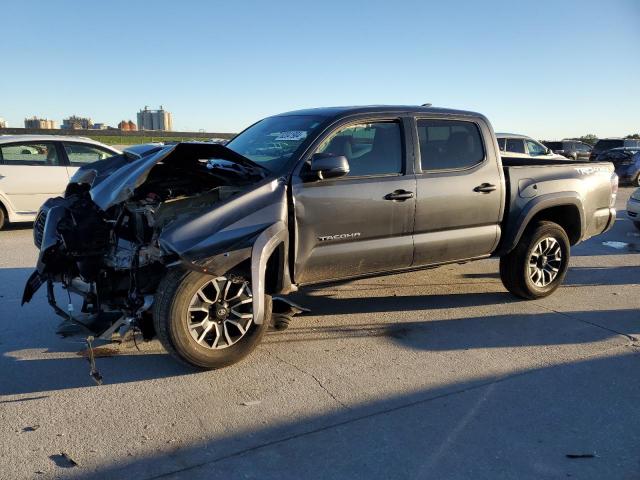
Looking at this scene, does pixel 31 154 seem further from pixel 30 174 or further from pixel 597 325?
pixel 597 325

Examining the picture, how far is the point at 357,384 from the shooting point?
392 cm

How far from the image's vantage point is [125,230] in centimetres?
427

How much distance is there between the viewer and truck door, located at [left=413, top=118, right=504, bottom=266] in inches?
198

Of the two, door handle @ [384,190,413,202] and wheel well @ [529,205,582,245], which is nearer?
door handle @ [384,190,413,202]

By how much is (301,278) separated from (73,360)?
1892mm

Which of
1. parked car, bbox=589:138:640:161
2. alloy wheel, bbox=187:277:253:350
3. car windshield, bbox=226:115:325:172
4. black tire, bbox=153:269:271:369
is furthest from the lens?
parked car, bbox=589:138:640:161

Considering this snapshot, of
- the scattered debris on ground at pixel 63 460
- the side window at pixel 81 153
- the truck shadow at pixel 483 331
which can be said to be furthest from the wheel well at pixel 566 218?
the side window at pixel 81 153

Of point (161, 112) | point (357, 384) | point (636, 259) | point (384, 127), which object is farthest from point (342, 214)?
point (161, 112)

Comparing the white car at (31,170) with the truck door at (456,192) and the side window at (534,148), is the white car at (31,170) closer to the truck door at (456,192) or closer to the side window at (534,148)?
the truck door at (456,192)

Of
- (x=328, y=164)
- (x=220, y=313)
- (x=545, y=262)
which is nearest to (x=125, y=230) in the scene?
(x=220, y=313)

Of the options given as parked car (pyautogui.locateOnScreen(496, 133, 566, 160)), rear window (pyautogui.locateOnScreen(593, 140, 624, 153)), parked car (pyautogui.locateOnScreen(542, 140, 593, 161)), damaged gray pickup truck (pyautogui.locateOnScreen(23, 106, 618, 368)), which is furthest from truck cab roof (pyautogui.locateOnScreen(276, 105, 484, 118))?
rear window (pyautogui.locateOnScreen(593, 140, 624, 153))

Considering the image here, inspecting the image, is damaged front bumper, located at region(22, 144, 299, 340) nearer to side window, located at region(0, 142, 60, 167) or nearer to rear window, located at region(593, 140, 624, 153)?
side window, located at region(0, 142, 60, 167)

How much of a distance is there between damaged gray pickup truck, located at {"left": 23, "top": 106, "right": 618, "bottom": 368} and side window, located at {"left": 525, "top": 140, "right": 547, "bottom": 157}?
1246 cm

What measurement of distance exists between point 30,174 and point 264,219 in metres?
7.10
